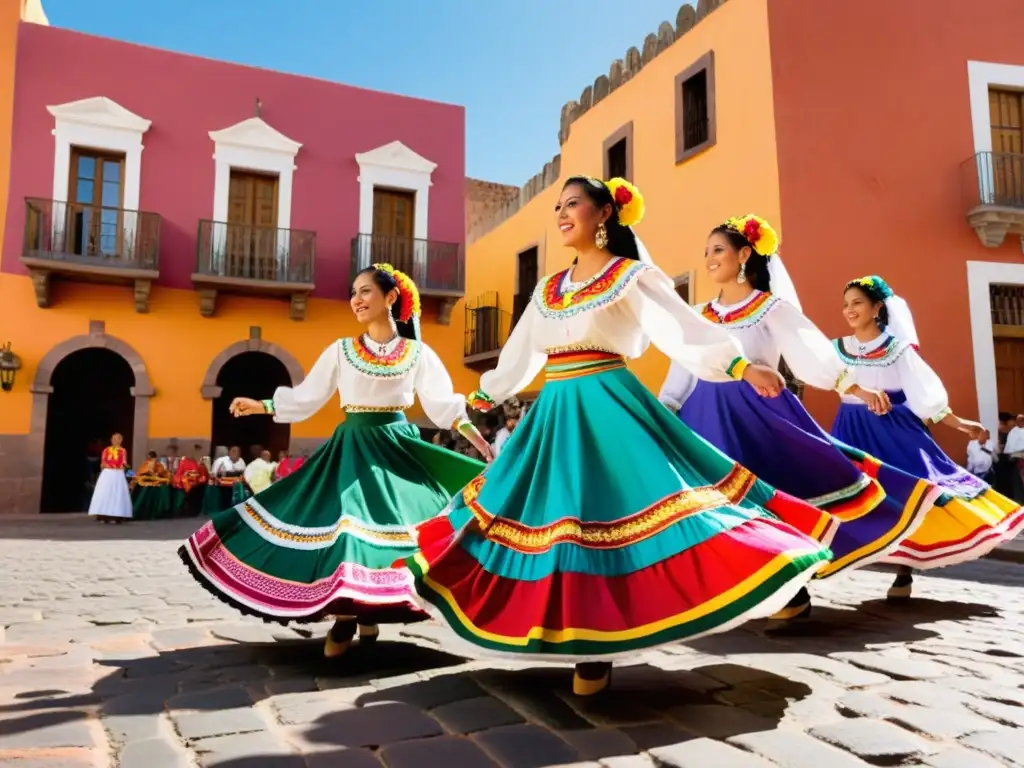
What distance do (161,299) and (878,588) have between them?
41.6ft

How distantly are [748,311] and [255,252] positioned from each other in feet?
40.0

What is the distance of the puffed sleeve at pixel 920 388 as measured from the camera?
16.3 ft

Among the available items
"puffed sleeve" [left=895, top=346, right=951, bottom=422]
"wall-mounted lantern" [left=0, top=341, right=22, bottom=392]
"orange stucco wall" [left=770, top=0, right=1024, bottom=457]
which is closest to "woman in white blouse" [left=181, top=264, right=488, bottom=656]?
"puffed sleeve" [left=895, top=346, right=951, bottom=422]

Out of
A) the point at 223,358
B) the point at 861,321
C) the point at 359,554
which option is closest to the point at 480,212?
the point at 223,358

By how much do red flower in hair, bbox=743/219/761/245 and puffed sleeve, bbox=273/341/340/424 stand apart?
2.17m

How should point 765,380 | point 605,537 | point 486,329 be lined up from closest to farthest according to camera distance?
point 605,537 < point 765,380 < point 486,329

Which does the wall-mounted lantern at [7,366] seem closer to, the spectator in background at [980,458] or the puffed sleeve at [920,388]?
the puffed sleeve at [920,388]

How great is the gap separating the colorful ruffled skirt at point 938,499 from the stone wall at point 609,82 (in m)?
9.74

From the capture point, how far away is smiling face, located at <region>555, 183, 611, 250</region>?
3.25 m

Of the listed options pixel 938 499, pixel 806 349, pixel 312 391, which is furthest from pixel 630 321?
pixel 938 499

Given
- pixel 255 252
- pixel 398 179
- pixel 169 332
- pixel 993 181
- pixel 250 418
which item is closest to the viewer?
pixel 993 181

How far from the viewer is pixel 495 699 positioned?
9.04 feet

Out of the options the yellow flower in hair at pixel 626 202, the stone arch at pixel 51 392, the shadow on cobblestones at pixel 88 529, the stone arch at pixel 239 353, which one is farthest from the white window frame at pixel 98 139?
the yellow flower in hair at pixel 626 202

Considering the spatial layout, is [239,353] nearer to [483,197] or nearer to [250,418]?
[250,418]
